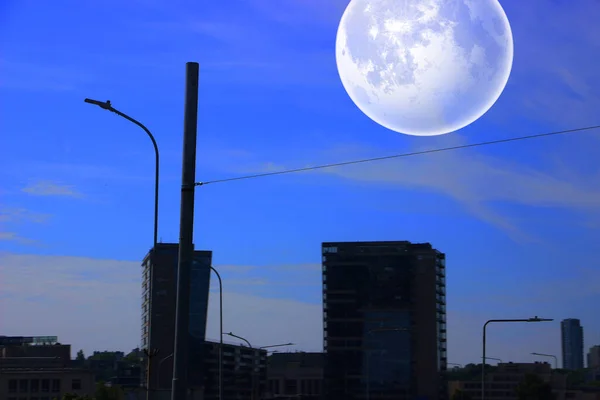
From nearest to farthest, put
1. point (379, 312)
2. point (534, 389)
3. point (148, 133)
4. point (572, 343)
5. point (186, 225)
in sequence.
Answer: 1. point (186, 225)
2. point (148, 133)
3. point (534, 389)
4. point (572, 343)
5. point (379, 312)

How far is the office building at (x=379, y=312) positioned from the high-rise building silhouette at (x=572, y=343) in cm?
2478

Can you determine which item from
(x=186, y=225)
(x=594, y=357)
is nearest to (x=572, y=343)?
(x=594, y=357)

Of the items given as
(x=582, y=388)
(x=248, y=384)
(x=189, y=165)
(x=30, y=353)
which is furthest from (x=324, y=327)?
(x=189, y=165)

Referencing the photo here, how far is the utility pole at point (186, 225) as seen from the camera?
1330cm

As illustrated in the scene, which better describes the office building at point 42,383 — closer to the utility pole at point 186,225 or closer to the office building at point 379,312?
the office building at point 379,312

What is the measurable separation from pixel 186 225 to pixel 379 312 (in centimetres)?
16658

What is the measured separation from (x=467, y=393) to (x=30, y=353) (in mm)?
97152

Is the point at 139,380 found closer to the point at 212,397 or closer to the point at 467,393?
the point at 212,397

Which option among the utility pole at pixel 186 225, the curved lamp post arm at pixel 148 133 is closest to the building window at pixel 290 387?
the curved lamp post arm at pixel 148 133

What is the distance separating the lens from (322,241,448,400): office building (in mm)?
170250

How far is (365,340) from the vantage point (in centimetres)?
17450

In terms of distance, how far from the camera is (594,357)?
131 m

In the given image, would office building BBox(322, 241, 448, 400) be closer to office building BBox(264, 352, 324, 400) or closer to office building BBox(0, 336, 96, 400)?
office building BBox(264, 352, 324, 400)

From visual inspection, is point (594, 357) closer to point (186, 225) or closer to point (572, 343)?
point (572, 343)
